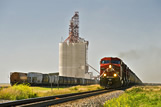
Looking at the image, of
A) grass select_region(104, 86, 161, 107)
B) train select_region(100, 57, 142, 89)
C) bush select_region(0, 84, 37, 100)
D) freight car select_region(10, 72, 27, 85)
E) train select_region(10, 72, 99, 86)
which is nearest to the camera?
grass select_region(104, 86, 161, 107)

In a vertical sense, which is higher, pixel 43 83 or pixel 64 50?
pixel 64 50

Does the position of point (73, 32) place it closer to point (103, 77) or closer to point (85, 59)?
point (85, 59)

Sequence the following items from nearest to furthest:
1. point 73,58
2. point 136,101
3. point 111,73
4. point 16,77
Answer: point 136,101 < point 111,73 < point 16,77 < point 73,58

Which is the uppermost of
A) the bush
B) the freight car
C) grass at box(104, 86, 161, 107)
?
the freight car

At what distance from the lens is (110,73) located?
2366cm

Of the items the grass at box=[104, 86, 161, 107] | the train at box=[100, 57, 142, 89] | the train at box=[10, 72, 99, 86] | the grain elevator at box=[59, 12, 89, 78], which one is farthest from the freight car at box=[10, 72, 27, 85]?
the grain elevator at box=[59, 12, 89, 78]

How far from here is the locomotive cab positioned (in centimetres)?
2308

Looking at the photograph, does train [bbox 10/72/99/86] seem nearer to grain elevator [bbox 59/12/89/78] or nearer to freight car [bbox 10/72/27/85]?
freight car [bbox 10/72/27/85]

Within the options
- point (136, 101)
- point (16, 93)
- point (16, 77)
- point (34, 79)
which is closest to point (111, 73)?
point (136, 101)

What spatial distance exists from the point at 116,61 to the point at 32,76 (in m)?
14.4

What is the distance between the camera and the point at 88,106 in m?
9.23

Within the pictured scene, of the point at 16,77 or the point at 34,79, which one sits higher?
the point at 16,77

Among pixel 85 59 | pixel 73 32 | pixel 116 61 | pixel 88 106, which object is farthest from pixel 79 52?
pixel 88 106

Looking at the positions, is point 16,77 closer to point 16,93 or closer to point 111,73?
point 111,73
